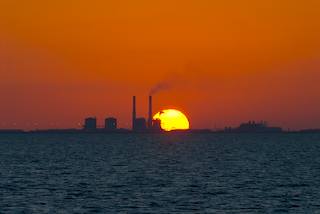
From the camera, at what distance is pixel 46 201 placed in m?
69.9

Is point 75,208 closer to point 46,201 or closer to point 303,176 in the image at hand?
point 46,201

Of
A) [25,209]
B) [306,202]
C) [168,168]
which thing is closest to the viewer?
[25,209]

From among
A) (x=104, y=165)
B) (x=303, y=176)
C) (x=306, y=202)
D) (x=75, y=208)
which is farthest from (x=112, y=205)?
(x=104, y=165)

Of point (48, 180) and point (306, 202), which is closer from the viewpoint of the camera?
point (306, 202)

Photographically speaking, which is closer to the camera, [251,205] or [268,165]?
[251,205]

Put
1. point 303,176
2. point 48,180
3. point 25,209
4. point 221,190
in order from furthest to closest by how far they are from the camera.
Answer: point 303,176 → point 48,180 → point 221,190 → point 25,209

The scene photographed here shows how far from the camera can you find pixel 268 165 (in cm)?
12506

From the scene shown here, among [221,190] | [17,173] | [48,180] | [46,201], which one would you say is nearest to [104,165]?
[17,173]

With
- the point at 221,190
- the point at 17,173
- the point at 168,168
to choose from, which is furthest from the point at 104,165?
the point at 221,190

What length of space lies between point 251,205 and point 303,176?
33908mm

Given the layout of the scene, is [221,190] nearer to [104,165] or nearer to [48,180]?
[48,180]

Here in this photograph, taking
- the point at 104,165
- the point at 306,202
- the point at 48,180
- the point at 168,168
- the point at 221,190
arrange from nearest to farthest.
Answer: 1. the point at 306,202
2. the point at 221,190
3. the point at 48,180
4. the point at 168,168
5. the point at 104,165

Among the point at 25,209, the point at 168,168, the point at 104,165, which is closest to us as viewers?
the point at 25,209

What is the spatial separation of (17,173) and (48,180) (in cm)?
1305
